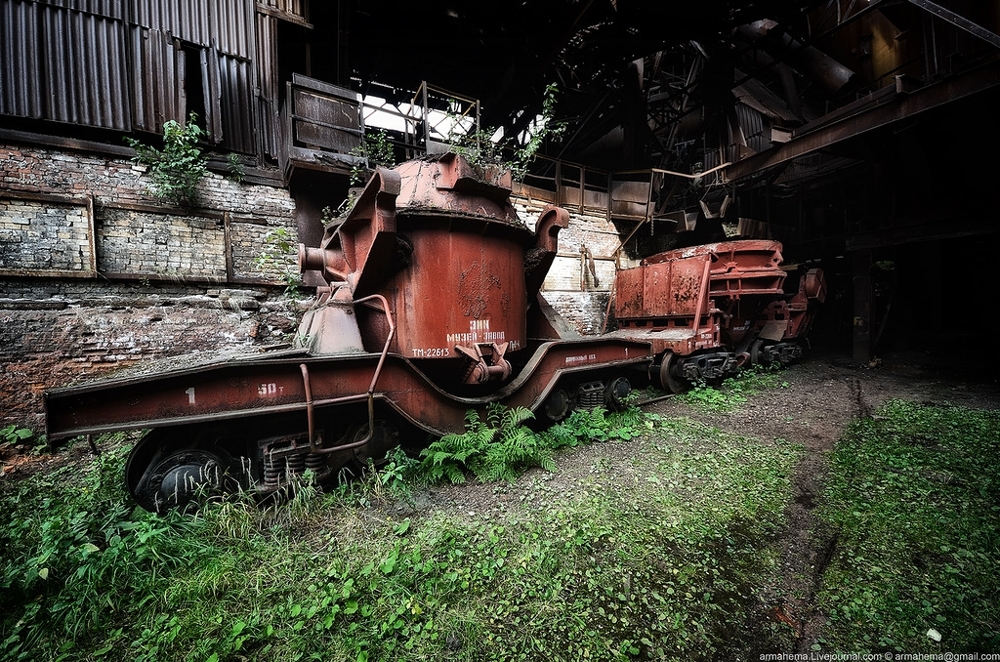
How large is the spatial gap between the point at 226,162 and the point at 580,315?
896cm

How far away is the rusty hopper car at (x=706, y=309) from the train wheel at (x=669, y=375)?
0.02 m

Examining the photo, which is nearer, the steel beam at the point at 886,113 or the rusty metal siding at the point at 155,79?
the steel beam at the point at 886,113

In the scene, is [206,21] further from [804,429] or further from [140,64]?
[804,429]

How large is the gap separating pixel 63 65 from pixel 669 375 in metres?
11.3

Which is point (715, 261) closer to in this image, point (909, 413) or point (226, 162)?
point (909, 413)

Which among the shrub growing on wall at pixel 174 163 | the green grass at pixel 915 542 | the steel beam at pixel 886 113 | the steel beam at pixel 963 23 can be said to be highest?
the steel beam at pixel 963 23

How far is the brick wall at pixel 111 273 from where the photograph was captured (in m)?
5.09

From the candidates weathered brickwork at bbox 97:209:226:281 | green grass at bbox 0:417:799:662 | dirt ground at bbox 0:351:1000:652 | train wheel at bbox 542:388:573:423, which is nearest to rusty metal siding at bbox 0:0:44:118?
weathered brickwork at bbox 97:209:226:281

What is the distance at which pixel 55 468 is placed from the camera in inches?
179

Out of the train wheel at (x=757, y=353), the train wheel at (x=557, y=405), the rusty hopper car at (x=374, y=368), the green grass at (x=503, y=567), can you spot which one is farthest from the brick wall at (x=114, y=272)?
the train wheel at (x=757, y=353)

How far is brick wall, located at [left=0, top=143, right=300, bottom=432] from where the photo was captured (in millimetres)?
Result: 5090

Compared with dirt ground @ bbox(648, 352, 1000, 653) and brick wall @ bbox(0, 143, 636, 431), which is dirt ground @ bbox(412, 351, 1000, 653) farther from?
brick wall @ bbox(0, 143, 636, 431)

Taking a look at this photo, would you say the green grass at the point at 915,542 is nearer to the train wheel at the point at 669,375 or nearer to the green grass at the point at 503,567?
the green grass at the point at 503,567

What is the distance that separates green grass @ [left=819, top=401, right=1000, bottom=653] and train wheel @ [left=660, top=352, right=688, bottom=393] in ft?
8.54
